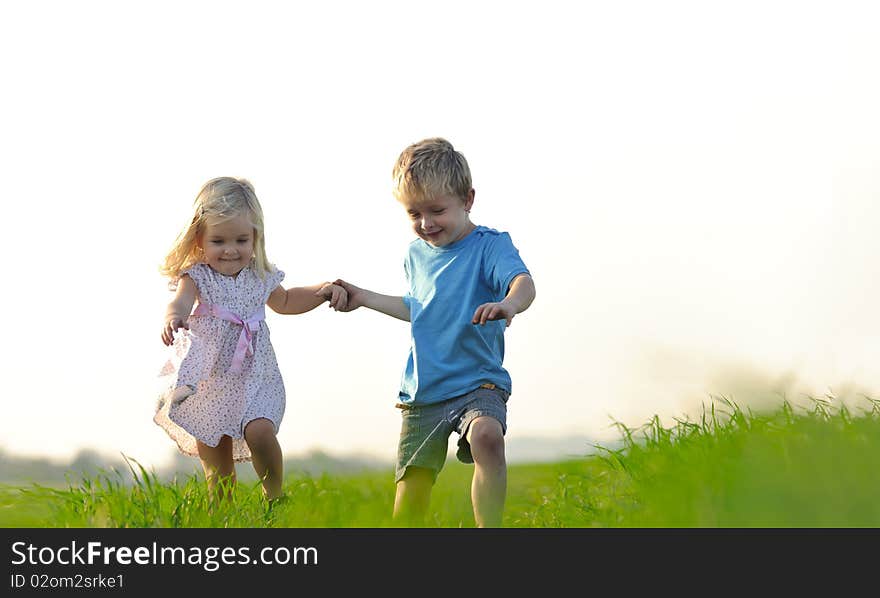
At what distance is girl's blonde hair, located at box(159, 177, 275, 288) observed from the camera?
5473mm

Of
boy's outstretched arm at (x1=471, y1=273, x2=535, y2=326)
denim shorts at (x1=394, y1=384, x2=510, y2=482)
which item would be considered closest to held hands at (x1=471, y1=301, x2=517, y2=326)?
boy's outstretched arm at (x1=471, y1=273, x2=535, y2=326)

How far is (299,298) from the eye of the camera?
583cm

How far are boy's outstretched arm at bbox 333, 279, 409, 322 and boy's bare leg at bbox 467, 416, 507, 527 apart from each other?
0.86 meters

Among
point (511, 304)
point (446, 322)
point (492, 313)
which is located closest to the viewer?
point (492, 313)

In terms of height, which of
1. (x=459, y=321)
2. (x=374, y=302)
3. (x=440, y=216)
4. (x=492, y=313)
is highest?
(x=440, y=216)

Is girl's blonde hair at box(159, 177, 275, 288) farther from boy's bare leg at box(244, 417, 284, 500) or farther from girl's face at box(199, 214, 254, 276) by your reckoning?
boy's bare leg at box(244, 417, 284, 500)

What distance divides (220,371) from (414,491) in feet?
3.71

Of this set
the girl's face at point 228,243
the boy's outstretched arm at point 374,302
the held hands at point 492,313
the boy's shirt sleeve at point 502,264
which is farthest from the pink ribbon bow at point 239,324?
the held hands at point 492,313

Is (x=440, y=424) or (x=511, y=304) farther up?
(x=511, y=304)

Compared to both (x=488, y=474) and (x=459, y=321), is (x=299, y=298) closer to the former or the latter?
(x=459, y=321)

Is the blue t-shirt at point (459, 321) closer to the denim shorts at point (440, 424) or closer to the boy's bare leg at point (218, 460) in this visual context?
the denim shorts at point (440, 424)

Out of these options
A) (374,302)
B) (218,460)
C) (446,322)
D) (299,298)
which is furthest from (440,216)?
(218,460)
